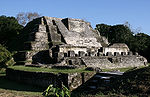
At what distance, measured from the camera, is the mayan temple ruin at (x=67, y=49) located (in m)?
17.2

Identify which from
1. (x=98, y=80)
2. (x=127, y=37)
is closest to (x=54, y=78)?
(x=98, y=80)

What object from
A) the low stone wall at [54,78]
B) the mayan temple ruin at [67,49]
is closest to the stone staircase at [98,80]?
the low stone wall at [54,78]

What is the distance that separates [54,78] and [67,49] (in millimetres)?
10000

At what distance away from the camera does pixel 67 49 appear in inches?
802

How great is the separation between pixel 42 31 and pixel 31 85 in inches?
437

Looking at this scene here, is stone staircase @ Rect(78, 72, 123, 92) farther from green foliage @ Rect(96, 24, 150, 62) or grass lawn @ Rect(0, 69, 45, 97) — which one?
green foliage @ Rect(96, 24, 150, 62)

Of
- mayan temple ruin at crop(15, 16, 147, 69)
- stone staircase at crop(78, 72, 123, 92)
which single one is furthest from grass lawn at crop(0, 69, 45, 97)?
mayan temple ruin at crop(15, 16, 147, 69)

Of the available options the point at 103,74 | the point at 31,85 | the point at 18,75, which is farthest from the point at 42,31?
the point at 103,74

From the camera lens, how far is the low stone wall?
10.2 m

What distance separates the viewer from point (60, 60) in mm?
16594

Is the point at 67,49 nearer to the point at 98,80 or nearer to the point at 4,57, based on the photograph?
the point at 4,57

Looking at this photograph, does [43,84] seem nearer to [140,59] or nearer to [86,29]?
[140,59]

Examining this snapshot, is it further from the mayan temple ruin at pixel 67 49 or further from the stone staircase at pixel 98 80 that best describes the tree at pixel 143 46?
the stone staircase at pixel 98 80

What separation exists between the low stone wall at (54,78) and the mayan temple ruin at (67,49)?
341 cm
